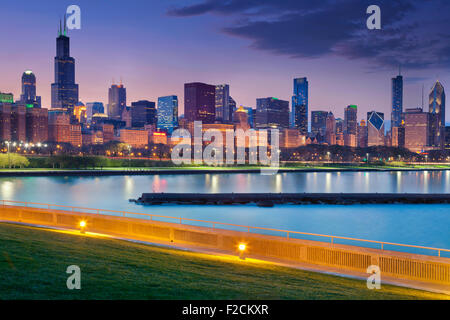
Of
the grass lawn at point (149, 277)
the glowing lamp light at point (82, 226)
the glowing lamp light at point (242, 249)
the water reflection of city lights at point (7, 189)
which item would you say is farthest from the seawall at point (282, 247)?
the water reflection of city lights at point (7, 189)

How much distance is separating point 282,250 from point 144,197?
144ft

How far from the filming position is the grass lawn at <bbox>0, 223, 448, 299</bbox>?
34.9 ft

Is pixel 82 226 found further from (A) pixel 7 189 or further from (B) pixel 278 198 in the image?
(A) pixel 7 189

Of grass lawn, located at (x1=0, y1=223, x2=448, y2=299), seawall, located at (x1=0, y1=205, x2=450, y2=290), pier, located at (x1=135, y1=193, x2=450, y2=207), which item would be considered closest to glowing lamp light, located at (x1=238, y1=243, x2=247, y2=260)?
grass lawn, located at (x1=0, y1=223, x2=448, y2=299)

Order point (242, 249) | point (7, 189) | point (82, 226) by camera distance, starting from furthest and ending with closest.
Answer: point (7, 189) → point (82, 226) → point (242, 249)

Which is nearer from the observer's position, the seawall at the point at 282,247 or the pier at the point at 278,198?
the seawall at the point at 282,247

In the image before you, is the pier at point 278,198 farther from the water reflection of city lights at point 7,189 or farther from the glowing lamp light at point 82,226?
the glowing lamp light at point 82,226

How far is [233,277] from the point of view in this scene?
13.6m

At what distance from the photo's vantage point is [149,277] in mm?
12500

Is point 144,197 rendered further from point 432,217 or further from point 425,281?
point 425,281

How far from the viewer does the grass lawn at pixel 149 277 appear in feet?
34.9

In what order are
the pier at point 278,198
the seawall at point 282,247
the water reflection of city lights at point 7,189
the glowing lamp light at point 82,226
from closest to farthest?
1. the seawall at point 282,247
2. the glowing lamp light at point 82,226
3. the pier at point 278,198
4. the water reflection of city lights at point 7,189

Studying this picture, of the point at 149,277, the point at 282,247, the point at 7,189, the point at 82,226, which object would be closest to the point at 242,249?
the point at 282,247
